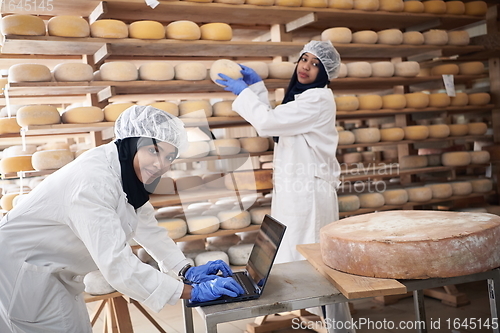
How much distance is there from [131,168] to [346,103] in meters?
2.04

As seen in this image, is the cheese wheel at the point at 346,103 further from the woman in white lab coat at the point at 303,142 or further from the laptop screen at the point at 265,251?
the laptop screen at the point at 265,251

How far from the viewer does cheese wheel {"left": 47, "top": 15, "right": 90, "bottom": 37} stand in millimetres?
2508

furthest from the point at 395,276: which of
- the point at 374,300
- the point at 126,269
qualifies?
the point at 374,300

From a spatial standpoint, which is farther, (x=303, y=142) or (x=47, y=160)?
(x=303, y=142)

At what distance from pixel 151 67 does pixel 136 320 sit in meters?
1.80

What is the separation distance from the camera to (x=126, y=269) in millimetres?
1345

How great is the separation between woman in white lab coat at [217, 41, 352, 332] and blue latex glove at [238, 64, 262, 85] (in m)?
0.03

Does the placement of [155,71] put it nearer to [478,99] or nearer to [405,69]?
[405,69]

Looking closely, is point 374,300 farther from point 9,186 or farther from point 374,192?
point 9,186

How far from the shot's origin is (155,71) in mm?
2699

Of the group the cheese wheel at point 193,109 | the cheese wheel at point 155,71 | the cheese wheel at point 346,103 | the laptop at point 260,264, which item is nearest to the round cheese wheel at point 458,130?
the cheese wheel at point 346,103

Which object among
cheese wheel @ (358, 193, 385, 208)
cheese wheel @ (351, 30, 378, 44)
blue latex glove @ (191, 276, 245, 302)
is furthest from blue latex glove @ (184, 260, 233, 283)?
cheese wheel @ (351, 30, 378, 44)

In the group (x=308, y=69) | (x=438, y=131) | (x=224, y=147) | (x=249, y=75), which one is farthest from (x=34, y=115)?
(x=438, y=131)

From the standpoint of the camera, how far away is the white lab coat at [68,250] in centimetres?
134
